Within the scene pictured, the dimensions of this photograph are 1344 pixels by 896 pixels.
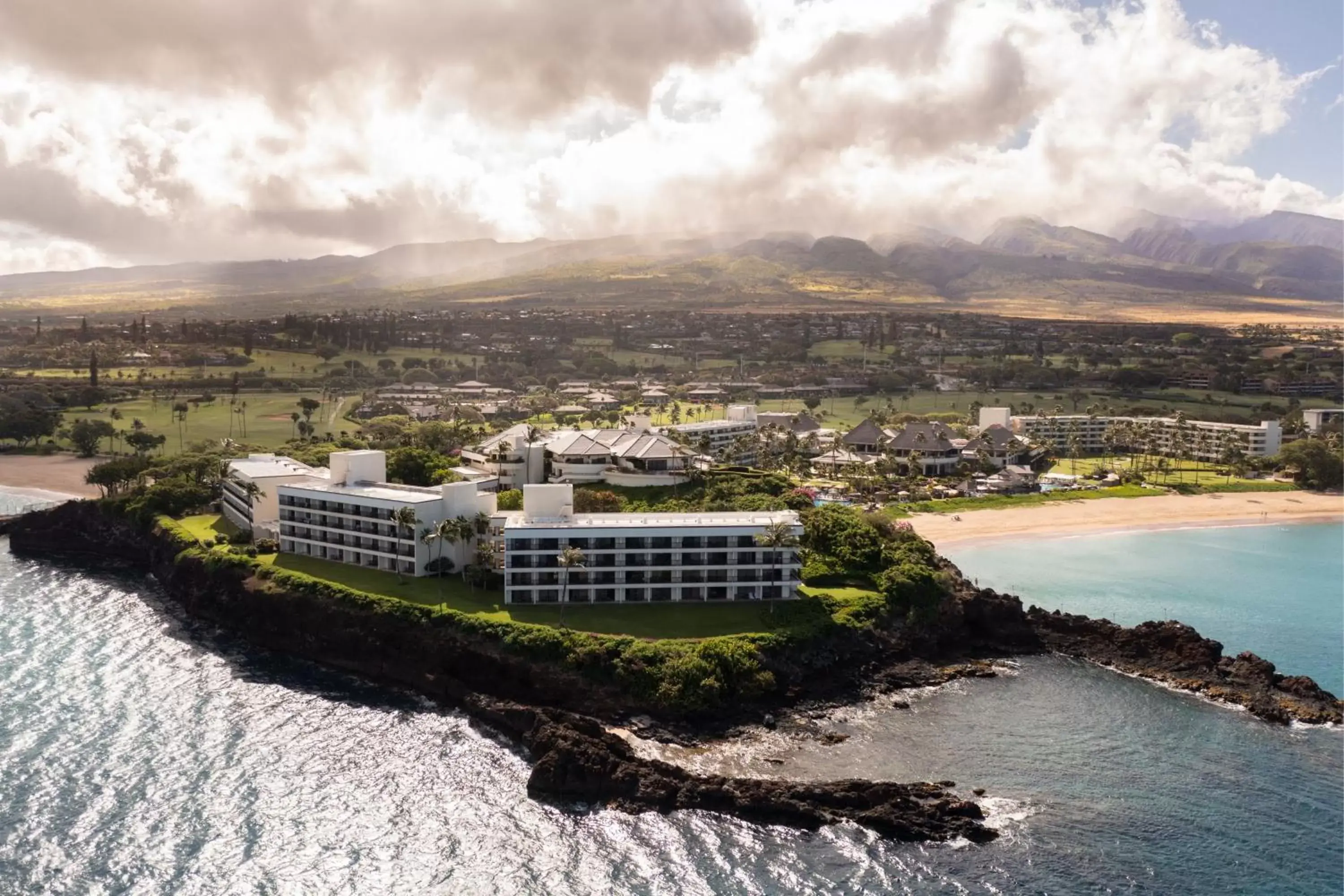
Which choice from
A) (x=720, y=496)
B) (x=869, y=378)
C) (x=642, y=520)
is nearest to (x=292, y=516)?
(x=642, y=520)

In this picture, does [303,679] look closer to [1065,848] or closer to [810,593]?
[810,593]

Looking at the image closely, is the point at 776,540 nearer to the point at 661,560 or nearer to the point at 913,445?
the point at 661,560

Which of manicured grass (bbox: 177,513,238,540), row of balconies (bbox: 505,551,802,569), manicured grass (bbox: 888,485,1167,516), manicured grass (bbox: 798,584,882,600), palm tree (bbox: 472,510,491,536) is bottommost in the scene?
manicured grass (bbox: 888,485,1167,516)

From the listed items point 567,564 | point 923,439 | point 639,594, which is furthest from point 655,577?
point 923,439

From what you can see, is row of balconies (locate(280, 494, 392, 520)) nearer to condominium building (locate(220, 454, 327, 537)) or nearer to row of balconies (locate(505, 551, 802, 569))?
condominium building (locate(220, 454, 327, 537))

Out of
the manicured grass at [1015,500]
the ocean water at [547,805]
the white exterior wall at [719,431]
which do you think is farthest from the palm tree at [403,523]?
the manicured grass at [1015,500]

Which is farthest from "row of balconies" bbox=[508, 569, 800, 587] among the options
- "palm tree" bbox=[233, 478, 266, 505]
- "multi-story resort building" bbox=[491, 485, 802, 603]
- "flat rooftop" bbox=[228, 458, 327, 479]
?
"flat rooftop" bbox=[228, 458, 327, 479]
